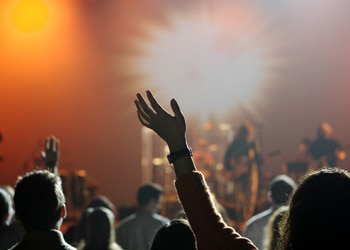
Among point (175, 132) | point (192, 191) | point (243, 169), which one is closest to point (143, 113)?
point (175, 132)

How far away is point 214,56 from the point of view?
17875 millimetres

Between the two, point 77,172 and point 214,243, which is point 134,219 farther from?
point 77,172

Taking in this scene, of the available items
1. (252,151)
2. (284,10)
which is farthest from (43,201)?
(284,10)

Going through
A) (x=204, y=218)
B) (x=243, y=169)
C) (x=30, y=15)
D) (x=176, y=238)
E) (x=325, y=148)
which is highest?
(x=30, y=15)

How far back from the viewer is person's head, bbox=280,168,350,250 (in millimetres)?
1797

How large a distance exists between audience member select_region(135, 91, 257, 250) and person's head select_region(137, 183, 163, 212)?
191 inches

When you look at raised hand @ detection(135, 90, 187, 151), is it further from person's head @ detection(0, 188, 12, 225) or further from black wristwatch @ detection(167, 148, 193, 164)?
person's head @ detection(0, 188, 12, 225)

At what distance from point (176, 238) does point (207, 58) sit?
14893 millimetres

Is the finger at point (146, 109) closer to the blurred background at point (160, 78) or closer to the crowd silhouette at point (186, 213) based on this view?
the crowd silhouette at point (186, 213)

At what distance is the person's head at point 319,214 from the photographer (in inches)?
70.7

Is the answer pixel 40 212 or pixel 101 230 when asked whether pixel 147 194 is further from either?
pixel 40 212

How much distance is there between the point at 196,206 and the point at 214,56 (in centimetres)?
1587

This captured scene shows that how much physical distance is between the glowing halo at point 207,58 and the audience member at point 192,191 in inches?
605

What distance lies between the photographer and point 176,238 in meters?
3.18
